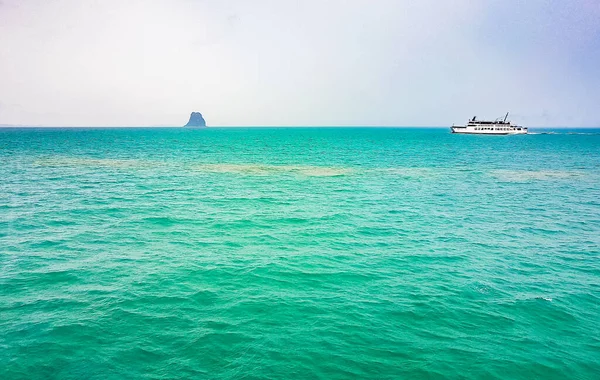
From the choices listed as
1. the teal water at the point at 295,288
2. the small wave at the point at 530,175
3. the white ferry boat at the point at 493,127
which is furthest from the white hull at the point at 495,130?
the teal water at the point at 295,288

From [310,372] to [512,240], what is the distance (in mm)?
→ 16917

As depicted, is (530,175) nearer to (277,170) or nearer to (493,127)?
(277,170)

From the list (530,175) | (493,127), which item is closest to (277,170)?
(530,175)

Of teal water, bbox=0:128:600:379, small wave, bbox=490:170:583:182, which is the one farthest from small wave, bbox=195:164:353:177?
small wave, bbox=490:170:583:182

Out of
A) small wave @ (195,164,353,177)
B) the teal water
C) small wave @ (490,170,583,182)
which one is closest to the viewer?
the teal water

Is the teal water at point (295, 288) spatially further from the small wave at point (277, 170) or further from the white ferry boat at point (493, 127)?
the white ferry boat at point (493, 127)

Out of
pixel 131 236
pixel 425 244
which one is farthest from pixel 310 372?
pixel 131 236

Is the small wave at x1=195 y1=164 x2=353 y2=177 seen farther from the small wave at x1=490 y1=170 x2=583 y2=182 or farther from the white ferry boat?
the white ferry boat

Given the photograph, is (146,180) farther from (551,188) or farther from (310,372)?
(551,188)

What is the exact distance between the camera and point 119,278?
49.2 ft

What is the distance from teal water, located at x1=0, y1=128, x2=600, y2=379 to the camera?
10.1 m

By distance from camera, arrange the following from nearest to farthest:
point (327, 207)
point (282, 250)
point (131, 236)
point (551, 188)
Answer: point (282, 250), point (131, 236), point (327, 207), point (551, 188)

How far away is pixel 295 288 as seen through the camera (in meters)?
14.6

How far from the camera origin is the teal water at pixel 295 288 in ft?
33.0
